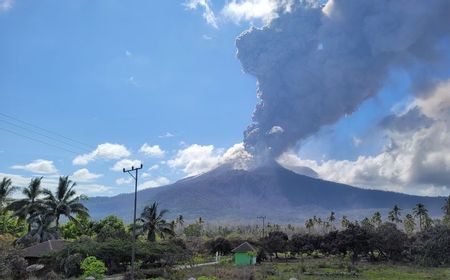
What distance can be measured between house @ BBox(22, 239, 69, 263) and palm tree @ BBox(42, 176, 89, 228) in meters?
4.96

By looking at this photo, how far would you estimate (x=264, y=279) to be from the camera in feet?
149

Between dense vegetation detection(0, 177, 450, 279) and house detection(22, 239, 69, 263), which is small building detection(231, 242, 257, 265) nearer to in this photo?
dense vegetation detection(0, 177, 450, 279)

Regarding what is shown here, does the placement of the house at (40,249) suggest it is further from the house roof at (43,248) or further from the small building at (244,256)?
the small building at (244,256)

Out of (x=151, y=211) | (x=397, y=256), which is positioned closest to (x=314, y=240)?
(x=397, y=256)

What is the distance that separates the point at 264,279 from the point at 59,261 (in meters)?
20.3

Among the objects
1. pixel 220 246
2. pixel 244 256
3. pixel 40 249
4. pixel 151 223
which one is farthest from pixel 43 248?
pixel 220 246

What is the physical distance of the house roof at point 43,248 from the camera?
53.2m

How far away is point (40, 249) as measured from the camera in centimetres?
5456

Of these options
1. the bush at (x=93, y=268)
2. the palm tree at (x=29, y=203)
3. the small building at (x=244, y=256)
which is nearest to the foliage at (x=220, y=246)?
the small building at (x=244, y=256)

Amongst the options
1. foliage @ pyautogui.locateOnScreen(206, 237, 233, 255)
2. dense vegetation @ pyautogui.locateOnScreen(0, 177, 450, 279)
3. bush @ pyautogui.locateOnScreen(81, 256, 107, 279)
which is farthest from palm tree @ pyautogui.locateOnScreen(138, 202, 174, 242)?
bush @ pyautogui.locateOnScreen(81, 256, 107, 279)

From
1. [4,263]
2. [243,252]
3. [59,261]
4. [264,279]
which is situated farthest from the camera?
[243,252]

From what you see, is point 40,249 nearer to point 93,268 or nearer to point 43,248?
point 43,248

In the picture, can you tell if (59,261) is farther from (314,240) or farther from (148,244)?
(314,240)

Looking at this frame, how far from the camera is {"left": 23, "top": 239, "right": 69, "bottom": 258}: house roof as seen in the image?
5319cm
